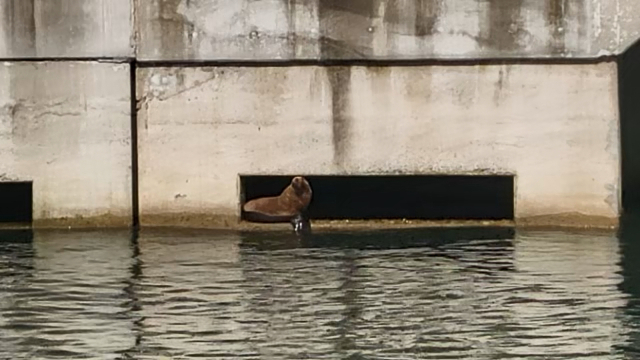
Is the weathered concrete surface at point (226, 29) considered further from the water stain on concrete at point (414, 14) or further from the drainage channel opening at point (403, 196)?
the drainage channel opening at point (403, 196)

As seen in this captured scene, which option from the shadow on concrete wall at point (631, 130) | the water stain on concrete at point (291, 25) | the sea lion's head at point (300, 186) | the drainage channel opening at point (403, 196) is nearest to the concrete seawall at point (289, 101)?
the water stain on concrete at point (291, 25)

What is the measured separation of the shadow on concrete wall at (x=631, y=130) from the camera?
57.1ft

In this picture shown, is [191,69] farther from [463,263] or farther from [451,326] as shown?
[451,326]

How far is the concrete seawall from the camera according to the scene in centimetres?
1425

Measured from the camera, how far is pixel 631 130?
17.9 metres

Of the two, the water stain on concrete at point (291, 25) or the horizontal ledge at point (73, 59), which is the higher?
the water stain on concrete at point (291, 25)

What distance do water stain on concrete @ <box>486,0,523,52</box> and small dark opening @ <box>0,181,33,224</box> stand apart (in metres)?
5.59

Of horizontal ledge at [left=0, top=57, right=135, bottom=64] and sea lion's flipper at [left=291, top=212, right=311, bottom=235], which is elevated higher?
horizontal ledge at [left=0, top=57, right=135, bottom=64]

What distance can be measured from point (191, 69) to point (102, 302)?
4.46m

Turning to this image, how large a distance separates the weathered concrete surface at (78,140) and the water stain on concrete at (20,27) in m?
0.30

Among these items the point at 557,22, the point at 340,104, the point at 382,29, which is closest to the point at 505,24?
the point at 557,22

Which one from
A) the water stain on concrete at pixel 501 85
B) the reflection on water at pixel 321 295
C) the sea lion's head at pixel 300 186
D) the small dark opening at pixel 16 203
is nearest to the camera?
the reflection on water at pixel 321 295

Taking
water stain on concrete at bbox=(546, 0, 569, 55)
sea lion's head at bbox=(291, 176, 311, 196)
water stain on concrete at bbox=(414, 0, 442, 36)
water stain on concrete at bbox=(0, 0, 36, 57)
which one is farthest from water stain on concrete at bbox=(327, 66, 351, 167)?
water stain on concrete at bbox=(0, 0, 36, 57)

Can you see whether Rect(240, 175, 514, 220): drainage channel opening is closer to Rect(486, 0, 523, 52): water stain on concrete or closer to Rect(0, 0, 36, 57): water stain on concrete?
Rect(486, 0, 523, 52): water stain on concrete
